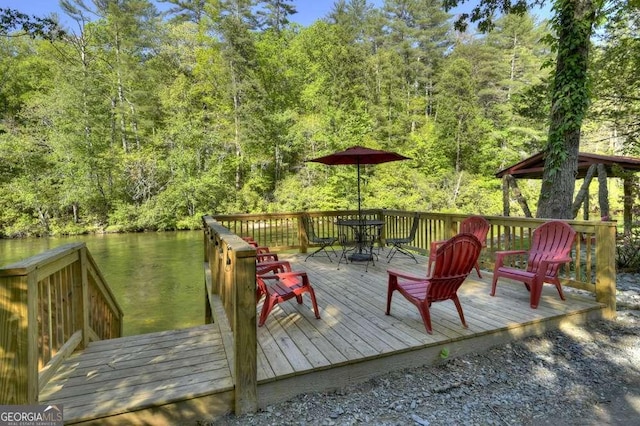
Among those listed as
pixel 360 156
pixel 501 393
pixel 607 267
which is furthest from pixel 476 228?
pixel 501 393

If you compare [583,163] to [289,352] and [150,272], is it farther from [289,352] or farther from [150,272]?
[150,272]

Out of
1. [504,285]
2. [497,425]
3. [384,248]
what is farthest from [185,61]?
[497,425]

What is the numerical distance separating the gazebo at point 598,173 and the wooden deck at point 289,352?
3090 millimetres

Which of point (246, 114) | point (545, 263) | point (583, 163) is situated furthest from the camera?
point (246, 114)

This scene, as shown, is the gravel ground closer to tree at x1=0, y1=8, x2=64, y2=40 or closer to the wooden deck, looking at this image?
the wooden deck

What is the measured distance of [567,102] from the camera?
4973 mm

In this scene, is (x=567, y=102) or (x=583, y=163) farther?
(x=583, y=163)

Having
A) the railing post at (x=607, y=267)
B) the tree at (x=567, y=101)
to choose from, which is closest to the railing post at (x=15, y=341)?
the railing post at (x=607, y=267)

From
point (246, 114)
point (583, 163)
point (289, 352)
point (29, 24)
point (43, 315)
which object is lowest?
point (289, 352)

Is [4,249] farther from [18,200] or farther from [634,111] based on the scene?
[634,111]

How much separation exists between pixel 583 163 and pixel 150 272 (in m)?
11.1

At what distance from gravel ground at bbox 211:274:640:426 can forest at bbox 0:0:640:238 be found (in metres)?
15.6

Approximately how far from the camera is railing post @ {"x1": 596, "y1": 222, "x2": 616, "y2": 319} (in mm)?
3398

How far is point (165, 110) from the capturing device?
62.0ft
